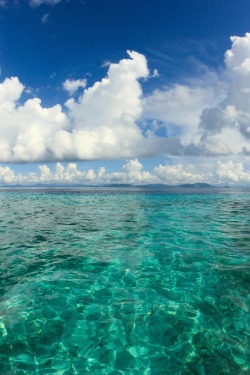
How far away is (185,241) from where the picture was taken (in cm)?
2230

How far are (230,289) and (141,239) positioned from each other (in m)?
11.5

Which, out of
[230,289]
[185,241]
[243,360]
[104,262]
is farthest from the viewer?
[185,241]

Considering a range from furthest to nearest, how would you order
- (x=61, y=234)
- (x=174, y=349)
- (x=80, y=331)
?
(x=61, y=234) → (x=80, y=331) → (x=174, y=349)

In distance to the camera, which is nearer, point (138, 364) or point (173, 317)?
point (138, 364)

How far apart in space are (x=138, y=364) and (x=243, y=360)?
3102mm

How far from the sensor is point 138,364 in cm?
796

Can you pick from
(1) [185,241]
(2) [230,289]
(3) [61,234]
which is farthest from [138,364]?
(3) [61,234]

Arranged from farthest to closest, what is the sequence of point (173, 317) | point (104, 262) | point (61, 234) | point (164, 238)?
point (61, 234), point (164, 238), point (104, 262), point (173, 317)

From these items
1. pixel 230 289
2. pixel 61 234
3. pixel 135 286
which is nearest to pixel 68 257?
pixel 135 286

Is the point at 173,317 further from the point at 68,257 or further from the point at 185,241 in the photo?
the point at 185,241

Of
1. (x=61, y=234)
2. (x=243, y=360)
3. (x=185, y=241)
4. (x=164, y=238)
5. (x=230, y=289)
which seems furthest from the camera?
(x=61, y=234)

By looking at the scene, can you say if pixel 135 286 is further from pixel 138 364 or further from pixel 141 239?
pixel 141 239

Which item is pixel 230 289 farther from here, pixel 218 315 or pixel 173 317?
pixel 173 317

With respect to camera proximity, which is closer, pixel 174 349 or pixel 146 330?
pixel 174 349
